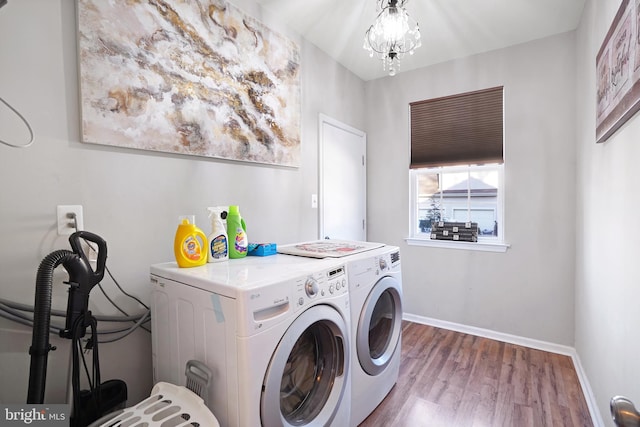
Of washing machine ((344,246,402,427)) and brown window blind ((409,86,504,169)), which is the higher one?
brown window blind ((409,86,504,169))

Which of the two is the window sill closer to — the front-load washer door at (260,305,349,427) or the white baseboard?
the white baseboard

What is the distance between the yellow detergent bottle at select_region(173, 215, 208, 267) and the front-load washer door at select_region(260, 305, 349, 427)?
52 cm

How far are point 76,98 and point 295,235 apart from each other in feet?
4.86

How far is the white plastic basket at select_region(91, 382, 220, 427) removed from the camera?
94 centimetres

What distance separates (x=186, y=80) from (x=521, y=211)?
264cm

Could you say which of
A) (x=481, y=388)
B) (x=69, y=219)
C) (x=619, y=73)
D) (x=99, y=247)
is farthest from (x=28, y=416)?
(x=619, y=73)

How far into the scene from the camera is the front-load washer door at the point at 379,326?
1.54 m

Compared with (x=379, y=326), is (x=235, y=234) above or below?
above

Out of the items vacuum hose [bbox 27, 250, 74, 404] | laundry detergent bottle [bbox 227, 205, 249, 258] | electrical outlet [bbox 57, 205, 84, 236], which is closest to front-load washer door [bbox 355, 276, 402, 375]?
laundry detergent bottle [bbox 227, 205, 249, 258]

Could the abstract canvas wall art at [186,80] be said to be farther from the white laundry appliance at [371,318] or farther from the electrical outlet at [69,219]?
the white laundry appliance at [371,318]

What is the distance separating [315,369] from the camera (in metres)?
1.39

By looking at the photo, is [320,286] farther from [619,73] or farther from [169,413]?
[619,73]

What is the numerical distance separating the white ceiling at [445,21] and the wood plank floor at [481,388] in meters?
2.48

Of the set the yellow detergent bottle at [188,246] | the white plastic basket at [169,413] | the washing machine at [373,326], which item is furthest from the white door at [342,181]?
the white plastic basket at [169,413]
